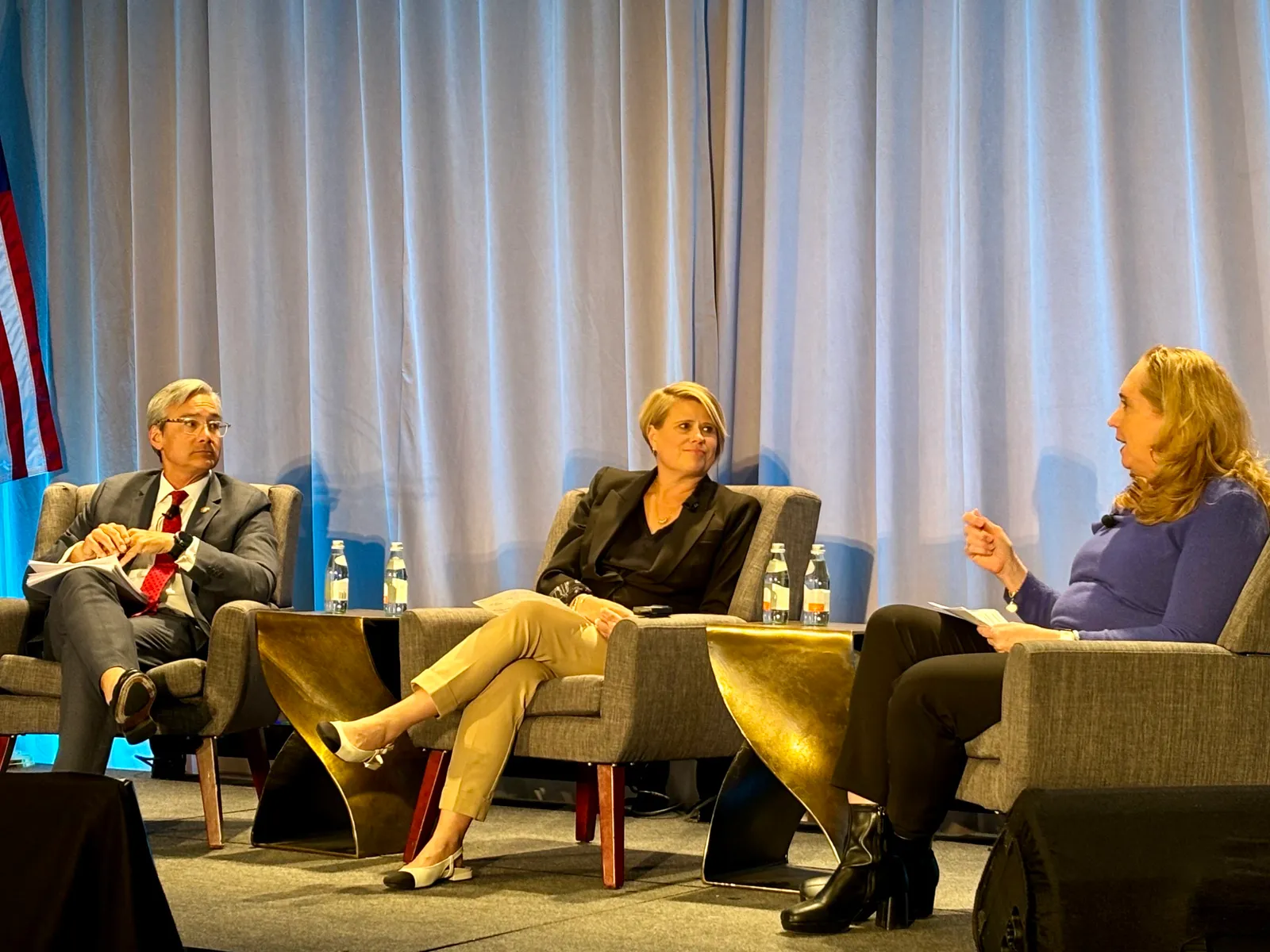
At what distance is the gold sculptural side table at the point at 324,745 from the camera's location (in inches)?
154

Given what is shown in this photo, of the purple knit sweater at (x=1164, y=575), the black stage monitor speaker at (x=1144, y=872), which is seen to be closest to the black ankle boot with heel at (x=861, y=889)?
the purple knit sweater at (x=1164, y=575)

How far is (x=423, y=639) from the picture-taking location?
12.3ft

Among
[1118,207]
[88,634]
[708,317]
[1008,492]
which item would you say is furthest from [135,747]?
[1118,207]

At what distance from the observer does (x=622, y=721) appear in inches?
135

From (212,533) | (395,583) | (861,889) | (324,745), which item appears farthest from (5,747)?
(861,889)

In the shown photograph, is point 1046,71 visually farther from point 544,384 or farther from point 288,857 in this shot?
point 288,857

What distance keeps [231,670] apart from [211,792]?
0.30 m

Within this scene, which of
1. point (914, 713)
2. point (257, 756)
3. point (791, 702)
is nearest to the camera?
point (914, 713)

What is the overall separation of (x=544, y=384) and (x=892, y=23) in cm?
147

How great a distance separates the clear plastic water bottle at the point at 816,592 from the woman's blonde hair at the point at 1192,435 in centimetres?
118

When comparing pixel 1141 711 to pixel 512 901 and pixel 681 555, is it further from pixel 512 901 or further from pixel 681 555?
pixel 681 555

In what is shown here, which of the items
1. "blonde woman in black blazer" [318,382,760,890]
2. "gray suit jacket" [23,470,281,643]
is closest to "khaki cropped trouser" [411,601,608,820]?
"blonde woman in black blazer" [318,382,760,890]

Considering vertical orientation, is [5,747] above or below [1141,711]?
below

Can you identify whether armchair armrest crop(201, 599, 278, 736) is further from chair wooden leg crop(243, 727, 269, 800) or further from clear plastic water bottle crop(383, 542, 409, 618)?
clear plastic water bottle crop(383, 542, 409, 618)
